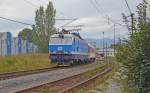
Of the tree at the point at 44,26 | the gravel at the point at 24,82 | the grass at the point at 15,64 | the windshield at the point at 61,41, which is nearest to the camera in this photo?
the gravel at the point at 24,82

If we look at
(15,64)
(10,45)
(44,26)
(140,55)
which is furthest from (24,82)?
(44,26)

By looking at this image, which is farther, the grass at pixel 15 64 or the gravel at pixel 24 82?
the grass at pixel 15 64

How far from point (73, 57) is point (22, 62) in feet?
17.7

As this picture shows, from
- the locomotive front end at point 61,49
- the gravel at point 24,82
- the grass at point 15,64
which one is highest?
the locomotive front end at point 61,49

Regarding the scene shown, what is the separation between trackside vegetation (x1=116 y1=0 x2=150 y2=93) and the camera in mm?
13008

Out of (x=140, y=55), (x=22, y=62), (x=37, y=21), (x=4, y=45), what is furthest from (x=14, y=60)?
(x=37, y=21)

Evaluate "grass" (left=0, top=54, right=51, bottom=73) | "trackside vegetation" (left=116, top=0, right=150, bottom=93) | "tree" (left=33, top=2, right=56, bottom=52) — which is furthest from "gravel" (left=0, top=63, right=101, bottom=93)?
"tree" (left=33, top=2, right=56, bottom=52)

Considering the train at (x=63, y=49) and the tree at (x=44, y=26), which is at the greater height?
the tree at (x=44, y=26)

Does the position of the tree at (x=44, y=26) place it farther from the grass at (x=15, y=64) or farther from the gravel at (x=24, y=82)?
the gravel at (x=24, y=82)

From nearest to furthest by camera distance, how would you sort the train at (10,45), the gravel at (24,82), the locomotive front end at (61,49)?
the gravel at (24,82) → the locomotive front end at (61,49) → the train at (10,45)

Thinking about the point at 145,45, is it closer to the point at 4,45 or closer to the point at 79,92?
the point at 79,92

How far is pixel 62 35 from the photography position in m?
39.9

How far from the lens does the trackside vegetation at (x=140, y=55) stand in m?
13.0

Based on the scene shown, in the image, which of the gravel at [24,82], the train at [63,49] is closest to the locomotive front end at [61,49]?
the train at [63,49]
